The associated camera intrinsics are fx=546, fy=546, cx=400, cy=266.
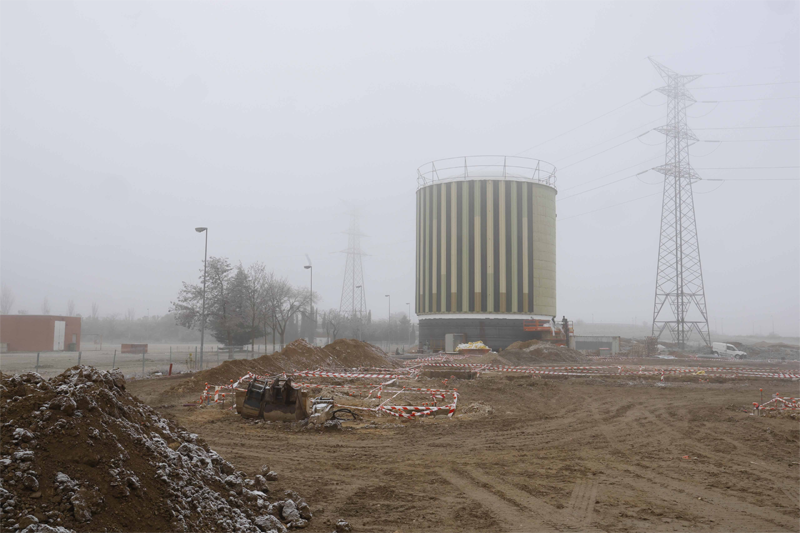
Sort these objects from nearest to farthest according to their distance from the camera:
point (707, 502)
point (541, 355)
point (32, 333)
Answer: point (707, 502) < point (541, 355) < point (32, 333)

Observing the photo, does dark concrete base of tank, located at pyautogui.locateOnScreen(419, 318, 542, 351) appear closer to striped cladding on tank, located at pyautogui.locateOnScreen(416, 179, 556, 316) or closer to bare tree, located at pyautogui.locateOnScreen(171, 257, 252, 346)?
striped cladding on tank, located at pyautogui.locateOnScreen(416, 179, 556, 316)

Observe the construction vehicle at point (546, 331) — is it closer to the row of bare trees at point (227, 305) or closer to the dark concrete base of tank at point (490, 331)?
the dark concrete base of tank at point (490, 331)

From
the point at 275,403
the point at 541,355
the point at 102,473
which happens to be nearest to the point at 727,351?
the point at 541,355

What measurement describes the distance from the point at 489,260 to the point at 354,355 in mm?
26201

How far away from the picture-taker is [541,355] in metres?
48.4

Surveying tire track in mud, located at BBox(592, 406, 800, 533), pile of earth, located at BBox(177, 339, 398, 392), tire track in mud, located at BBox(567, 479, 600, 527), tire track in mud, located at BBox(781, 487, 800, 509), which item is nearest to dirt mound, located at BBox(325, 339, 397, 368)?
pile of earth, located at BBox(177, 339, 398, 392)

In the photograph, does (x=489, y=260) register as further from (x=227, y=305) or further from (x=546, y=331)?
(x=227, y=305)

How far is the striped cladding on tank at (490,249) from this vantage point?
59531mm

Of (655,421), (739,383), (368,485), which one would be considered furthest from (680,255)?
(368,485)

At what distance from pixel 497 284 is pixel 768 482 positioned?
50382mm

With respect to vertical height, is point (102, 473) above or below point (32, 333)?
above

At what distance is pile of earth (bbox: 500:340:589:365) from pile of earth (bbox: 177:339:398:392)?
1243 cm

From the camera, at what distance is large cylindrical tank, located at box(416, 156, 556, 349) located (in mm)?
59188

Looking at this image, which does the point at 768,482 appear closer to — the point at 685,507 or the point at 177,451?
the point at 685,507
